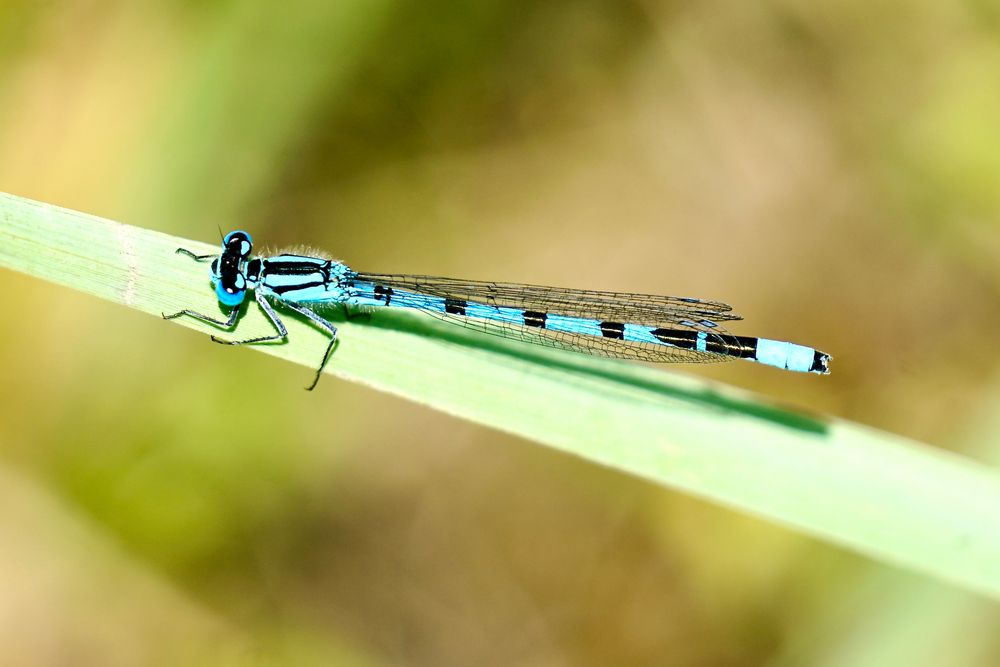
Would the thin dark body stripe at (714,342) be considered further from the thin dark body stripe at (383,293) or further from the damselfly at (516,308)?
the thin dark body stripe at (383,293)

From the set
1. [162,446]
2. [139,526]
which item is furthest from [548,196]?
[139,526]

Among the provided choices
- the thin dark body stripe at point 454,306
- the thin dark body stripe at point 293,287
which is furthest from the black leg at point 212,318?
the thin dark body stripe at point 454,306

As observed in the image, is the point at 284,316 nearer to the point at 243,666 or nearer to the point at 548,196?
the point at 243,666

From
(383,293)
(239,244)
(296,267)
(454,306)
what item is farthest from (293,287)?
(454,306)

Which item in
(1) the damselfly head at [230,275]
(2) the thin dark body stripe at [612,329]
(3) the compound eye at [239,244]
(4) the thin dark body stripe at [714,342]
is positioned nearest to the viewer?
(1) the damselfly head at [230,275]

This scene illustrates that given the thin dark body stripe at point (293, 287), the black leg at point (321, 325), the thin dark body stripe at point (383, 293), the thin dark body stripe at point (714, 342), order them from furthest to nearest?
the thin dark body stripe at point (714, 342) < the thin dark body stripe at point (383, 293) < the thin dark body stripe at point (293, 287) < the black leg at point (321, 325)

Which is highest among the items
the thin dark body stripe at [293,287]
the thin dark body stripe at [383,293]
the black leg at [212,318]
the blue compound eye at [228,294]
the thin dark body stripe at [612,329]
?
the thin dark body stripe at [612,329]

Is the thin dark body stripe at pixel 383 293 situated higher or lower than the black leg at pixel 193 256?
higher
